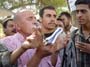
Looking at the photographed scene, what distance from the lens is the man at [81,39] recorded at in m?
3.71

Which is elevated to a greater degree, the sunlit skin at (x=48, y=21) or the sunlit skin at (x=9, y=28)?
the sunlit skin at (x=48, y=21)

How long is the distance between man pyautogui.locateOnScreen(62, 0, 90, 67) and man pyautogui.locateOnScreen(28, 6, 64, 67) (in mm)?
183

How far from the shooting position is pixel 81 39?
3.80 metres

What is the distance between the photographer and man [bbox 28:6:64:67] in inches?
156

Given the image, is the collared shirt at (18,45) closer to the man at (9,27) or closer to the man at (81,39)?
the man at (81,39)

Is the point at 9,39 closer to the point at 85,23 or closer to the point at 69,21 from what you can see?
the point at 85,23

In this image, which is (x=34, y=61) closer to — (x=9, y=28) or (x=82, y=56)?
(x=82, y=56)

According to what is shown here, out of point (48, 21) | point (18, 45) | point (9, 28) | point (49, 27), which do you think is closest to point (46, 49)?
point (18, 45)

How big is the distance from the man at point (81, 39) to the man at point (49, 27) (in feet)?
0.60

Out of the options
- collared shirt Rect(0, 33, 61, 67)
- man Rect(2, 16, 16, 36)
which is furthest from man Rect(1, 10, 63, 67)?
man Rect(2, 16, 16, 36)

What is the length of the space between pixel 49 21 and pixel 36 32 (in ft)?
4.07

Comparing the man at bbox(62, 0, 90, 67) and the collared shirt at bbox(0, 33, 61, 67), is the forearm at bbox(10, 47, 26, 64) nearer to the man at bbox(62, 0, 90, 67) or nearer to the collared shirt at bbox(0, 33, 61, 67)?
the collared shirt at bbox(0, 33, 61, 67)

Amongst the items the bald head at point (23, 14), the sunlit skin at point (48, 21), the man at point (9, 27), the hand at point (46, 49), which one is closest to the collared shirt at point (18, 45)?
the bald head at point (23, 14)

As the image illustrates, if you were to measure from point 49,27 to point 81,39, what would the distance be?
566mm
